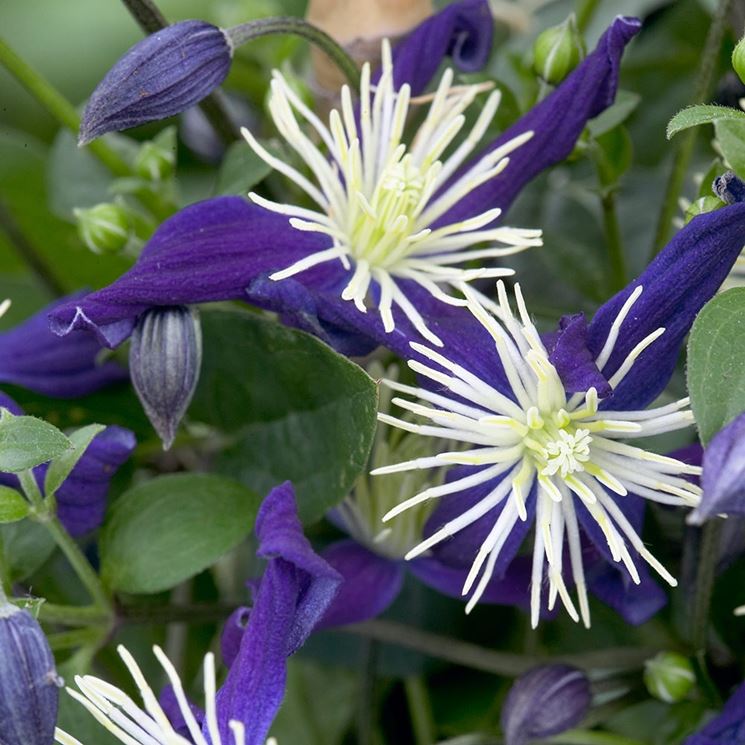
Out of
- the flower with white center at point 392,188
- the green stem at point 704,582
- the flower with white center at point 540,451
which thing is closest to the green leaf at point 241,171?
the flower with white center at point 392,188

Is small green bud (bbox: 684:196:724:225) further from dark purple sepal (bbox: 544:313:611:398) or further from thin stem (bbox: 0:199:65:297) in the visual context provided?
thin stem (bbox: 0:199:65:297)

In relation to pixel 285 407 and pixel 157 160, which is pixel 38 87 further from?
pixel 285 407

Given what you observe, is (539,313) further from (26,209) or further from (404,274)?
(26,209)

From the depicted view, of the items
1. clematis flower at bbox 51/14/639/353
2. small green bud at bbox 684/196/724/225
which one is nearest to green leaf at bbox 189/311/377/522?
clematis flower at bbox 51/14/639/353

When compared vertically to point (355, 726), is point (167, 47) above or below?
above

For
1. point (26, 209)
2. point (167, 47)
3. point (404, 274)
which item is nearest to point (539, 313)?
point (404, 274)

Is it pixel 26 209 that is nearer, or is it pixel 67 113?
pixel 67 113

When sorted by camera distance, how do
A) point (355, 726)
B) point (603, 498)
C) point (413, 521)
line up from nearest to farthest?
point (603, 498) → point (413, 521) → point (355, 726)

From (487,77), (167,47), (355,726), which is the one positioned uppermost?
(167,47)
